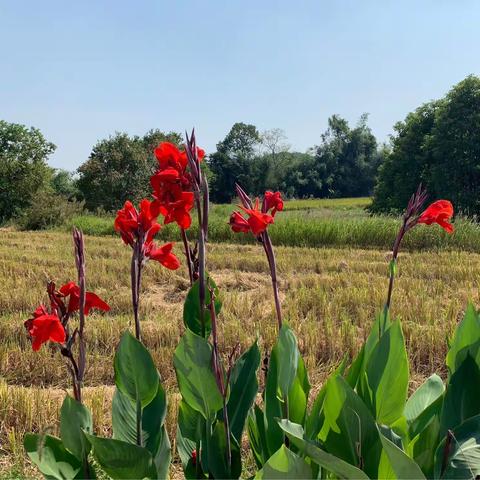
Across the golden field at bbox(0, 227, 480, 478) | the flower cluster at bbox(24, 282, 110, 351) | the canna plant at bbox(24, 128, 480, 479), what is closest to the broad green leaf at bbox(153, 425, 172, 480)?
the canna plant at bbox(24, 128, 480, 479)

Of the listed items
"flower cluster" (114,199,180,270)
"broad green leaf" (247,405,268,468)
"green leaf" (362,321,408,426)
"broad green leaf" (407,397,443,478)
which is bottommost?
"broad green leaf" (247,405,268,468)

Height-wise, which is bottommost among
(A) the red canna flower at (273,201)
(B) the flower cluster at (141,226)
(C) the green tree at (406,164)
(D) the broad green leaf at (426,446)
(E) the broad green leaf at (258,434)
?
(E) the broad green leaf at (258,434)

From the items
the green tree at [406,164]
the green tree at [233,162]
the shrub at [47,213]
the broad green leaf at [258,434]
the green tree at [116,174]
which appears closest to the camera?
the broad green leaf at [258,434]

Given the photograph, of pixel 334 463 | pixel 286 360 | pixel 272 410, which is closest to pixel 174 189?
pixel 286 360

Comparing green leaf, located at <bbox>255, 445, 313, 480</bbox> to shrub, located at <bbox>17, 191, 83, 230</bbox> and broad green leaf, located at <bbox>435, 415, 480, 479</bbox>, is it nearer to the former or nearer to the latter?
broad green leaf, located at <bbox>435, 415, 480, 479</bbox>

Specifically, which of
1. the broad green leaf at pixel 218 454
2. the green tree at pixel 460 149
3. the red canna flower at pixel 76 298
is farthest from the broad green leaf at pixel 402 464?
the green tree at pixel 460 149

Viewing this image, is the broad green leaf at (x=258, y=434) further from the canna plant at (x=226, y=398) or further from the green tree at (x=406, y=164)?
the green tree at (x=406, y=164)

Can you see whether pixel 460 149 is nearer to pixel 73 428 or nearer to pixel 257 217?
pixel 257 217

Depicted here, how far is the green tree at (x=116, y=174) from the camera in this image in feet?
83.8

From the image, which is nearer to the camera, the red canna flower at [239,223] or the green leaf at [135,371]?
the green leaf at [135,371]

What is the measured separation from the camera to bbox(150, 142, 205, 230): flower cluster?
1.27 meters

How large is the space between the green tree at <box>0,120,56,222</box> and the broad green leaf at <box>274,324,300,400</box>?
23327 mm

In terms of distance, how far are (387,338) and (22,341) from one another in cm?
407

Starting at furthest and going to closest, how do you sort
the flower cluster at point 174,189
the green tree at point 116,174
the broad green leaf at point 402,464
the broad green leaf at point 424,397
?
the green tree at point 116,174 < the broad green leaf at point 424,397 < the flower cluster at point 174,189 < the broad green leaf at point 402,464
